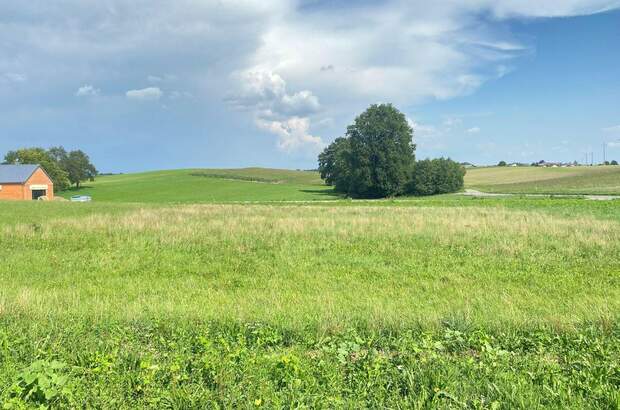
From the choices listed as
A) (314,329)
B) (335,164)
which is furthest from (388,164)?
(314,329)

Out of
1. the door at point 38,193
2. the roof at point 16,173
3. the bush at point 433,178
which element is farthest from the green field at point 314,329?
the door at point 38,193

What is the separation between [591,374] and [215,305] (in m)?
5.42

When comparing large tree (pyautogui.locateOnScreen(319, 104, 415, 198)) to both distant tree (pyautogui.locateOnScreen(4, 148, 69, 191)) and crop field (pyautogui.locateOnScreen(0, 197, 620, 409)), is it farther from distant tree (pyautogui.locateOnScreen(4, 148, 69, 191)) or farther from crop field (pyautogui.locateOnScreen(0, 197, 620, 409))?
distant tree (pyautogui.locateOnScreen(4, 148, 69, 191))

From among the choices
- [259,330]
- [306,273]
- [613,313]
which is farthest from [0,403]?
[613,313]

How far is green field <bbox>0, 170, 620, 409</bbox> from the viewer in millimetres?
3979

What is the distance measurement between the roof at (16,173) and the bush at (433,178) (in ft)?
228

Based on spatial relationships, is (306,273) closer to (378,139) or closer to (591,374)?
(591,374)

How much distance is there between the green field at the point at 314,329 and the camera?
3.98 m

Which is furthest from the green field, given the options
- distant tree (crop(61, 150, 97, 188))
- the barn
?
distant tree (crop(61, 150, 97, 188))

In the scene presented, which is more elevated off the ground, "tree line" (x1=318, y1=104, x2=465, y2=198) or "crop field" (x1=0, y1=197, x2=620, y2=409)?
"tree line" (x1=318, y1=104, x2=465, y2=198)

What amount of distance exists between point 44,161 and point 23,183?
20.8 metres

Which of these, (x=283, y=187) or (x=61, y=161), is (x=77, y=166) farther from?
(x=283, y=187)

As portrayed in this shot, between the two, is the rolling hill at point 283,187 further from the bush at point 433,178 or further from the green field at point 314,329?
the green field at point 314,329

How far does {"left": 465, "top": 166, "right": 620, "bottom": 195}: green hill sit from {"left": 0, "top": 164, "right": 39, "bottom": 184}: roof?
8436cm
